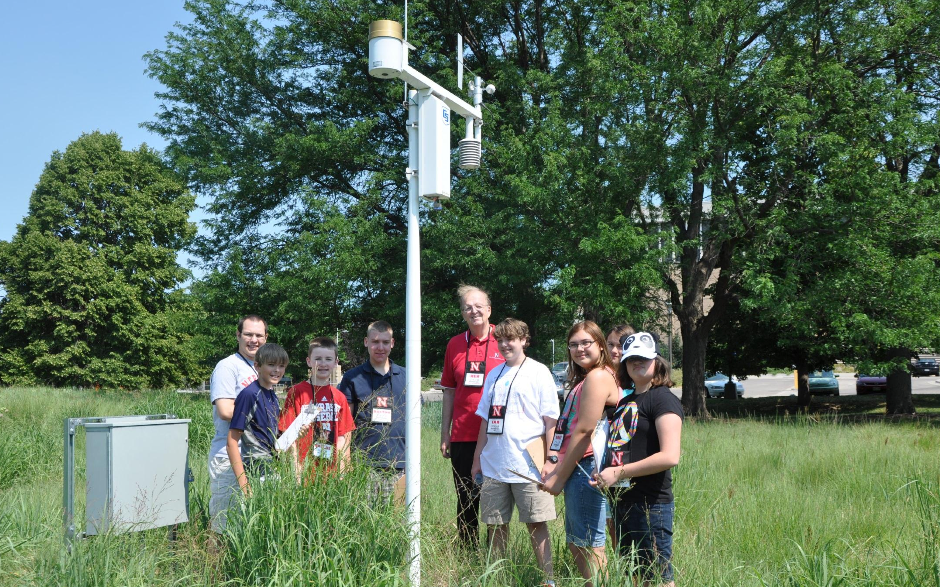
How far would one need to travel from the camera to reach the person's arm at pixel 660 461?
143 inches

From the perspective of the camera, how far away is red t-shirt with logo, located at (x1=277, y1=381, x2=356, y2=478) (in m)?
4.60

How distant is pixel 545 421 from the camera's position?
4496mm

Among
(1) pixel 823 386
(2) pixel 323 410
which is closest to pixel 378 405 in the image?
(2) pixel 323 410

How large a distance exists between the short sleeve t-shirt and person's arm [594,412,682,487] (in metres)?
1.75

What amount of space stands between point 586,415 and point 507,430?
23.2 inches

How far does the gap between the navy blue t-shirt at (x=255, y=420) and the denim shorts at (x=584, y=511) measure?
1.76m

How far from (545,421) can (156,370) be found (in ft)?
108

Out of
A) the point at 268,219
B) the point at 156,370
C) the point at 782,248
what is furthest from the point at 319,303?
the point at 156,370

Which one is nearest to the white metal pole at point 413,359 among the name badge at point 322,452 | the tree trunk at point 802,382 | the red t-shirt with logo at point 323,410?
the name badge at point 322,452

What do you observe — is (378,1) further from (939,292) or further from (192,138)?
(939,292)

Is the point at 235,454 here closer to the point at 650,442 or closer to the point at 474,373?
the point at 474,373

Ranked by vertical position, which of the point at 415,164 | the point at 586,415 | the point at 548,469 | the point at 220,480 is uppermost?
the point at 415,164

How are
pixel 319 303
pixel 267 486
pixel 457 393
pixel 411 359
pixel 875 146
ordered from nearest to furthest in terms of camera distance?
pixel 267 486
pixel 411 359
pixel 457 393
pixel 875 146
pixel 319 303

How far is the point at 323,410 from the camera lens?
466 cm
